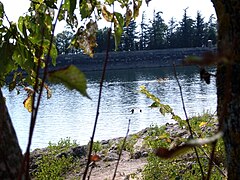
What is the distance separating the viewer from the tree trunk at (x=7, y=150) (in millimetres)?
755

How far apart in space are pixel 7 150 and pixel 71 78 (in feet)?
0.81

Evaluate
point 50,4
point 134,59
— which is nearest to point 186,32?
point 134,59

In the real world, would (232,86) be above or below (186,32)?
below

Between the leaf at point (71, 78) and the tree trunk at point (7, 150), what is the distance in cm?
20

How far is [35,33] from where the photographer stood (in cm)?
201

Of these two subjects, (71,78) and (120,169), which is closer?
(71,78)

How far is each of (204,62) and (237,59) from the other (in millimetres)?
608

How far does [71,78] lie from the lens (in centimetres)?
57

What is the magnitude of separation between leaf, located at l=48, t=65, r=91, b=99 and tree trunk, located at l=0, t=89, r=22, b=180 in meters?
0.20

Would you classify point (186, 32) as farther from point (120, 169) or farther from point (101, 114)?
point (120, 169)

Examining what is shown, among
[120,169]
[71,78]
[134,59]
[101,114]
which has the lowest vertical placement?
[101,114]

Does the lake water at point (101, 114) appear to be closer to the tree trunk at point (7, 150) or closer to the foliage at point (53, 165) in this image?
the foliage at point (53, 165)

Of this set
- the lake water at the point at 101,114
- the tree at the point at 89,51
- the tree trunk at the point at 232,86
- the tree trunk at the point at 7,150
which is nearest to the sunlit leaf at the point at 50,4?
the tree at the point at 89,51

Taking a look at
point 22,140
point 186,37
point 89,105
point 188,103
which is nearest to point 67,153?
point 22,140
